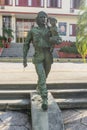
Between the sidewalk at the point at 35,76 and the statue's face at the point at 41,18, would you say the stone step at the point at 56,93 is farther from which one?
the statue's face at the point at 41,18

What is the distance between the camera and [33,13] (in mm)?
34469

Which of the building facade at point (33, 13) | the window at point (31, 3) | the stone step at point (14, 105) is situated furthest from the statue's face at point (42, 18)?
the window at point (31, 3)

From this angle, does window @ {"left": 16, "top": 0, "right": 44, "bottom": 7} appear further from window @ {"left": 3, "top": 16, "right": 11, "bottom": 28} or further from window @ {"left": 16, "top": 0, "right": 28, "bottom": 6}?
window @ {"left": 3, "top": 16, "right": 11, "bottom": 28}

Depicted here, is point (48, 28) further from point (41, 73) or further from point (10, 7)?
point (10, 7)

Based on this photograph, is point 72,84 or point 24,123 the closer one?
Answer: point 24,123

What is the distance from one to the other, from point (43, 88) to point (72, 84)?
204 centimetres

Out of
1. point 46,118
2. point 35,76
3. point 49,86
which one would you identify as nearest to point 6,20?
point 35,76

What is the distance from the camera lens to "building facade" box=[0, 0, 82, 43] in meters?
34.3

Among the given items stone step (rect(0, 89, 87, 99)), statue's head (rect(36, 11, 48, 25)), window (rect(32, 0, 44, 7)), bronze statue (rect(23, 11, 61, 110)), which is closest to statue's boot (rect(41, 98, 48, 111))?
bronze statue (rect(23, 11, 61, 110))

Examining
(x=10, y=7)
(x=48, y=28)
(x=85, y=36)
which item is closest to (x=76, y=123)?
(x=48, y=28)

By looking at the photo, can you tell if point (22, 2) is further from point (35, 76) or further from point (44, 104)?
point (44, 104)

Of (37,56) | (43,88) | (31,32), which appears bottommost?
(43,88)

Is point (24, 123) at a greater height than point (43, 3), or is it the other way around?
point (43, 3)

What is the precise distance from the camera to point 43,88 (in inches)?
237
